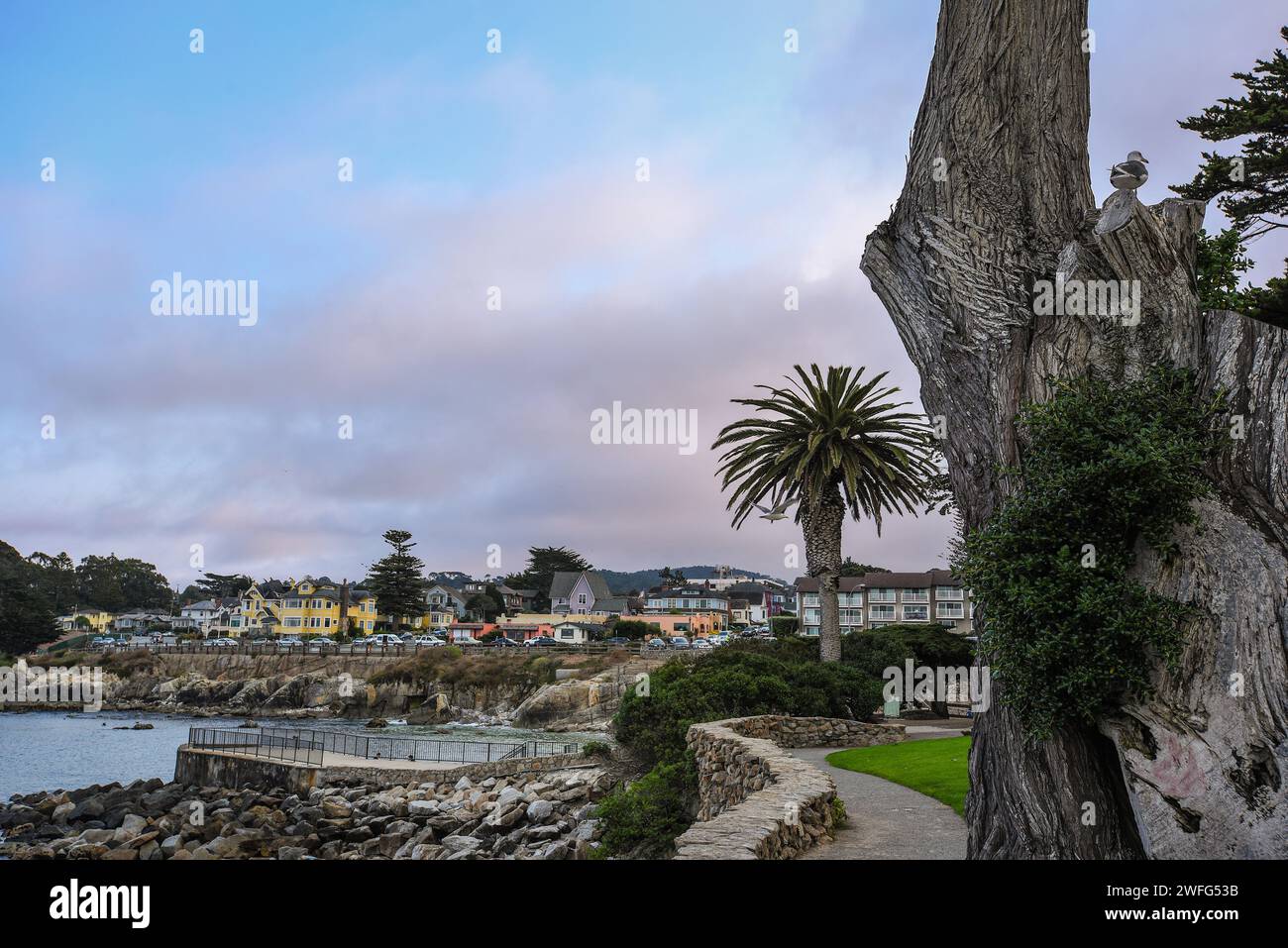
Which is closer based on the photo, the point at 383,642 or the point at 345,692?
the point at 345,692

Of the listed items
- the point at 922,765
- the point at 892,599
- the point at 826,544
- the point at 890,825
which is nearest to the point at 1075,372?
the point at 890,825

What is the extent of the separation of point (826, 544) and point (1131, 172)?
2530 centimetres

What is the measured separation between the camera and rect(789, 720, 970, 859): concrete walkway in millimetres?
11664

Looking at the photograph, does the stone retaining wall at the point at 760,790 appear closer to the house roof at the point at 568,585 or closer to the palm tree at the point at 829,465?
the palm tree at the point at 829,465

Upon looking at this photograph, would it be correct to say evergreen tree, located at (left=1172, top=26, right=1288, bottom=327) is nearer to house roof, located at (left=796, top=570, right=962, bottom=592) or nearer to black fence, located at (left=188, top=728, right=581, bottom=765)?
black fence, located at (left=188, top=728, right=581, bottom=765)

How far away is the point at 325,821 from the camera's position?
26.2 metres

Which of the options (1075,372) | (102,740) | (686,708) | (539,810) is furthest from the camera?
(102,740)

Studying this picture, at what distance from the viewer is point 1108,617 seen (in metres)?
8.62

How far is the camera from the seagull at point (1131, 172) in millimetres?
9498

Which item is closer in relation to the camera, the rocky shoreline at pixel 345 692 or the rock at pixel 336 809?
the rock at pixel 336 809

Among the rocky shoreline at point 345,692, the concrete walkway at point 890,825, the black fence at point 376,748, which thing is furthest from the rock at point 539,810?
the rocky shoreline at point 345,692

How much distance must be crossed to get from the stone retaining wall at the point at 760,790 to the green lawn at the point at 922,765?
5.82ft

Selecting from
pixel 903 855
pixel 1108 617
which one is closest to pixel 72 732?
pixel 903 855

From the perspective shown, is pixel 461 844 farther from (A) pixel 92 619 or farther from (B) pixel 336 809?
(A) pixel 92 619
